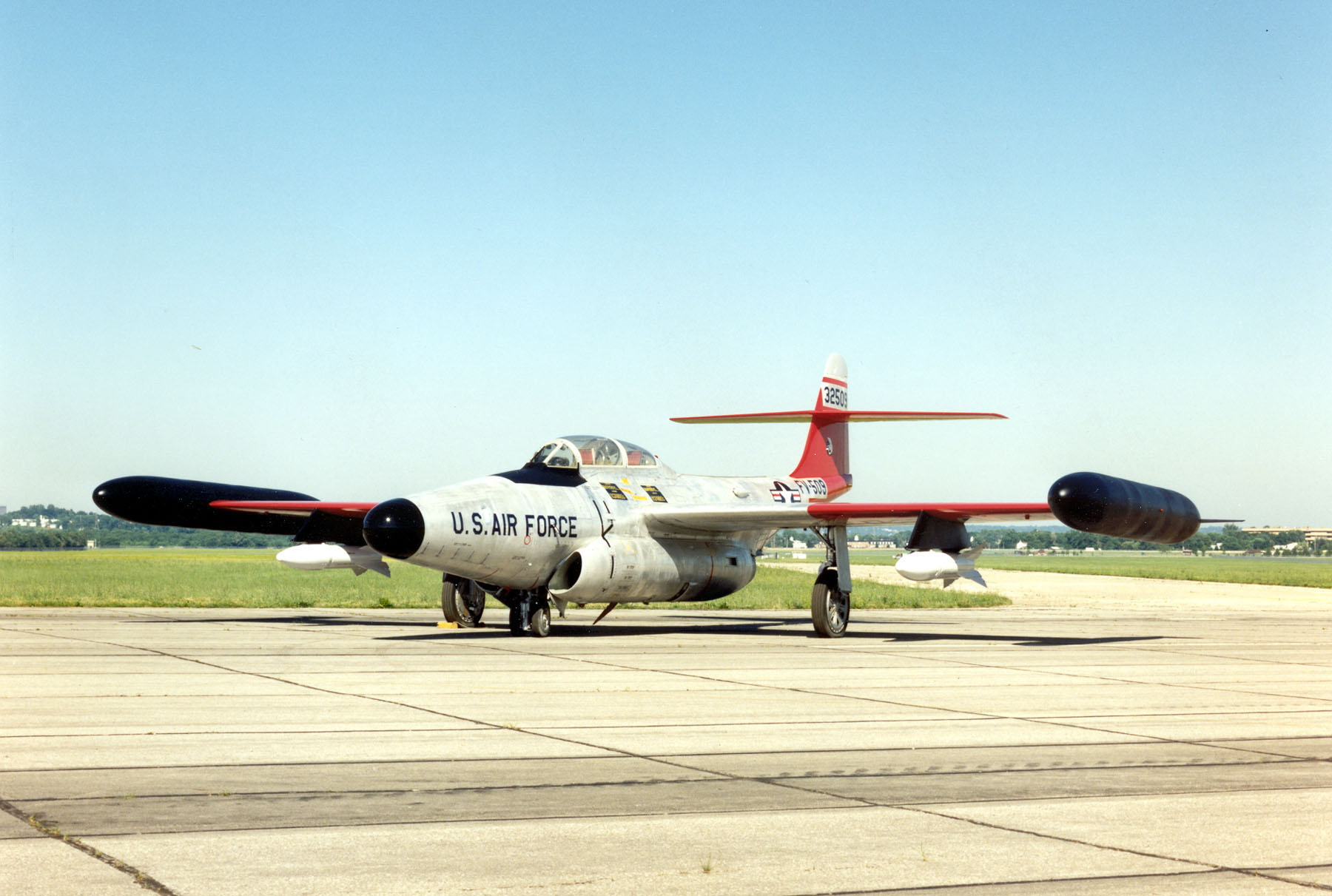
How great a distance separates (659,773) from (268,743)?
115 inches

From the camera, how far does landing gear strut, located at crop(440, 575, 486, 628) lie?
2416 centimetres

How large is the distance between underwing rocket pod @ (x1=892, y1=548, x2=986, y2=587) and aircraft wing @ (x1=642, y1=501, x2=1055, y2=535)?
68 centimetres

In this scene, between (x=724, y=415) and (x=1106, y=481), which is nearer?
(x=1106, y=481)

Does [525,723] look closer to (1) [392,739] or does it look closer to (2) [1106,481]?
(1) [392,739]

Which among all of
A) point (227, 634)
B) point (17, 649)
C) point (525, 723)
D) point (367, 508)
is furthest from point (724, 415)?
point (525, 723)

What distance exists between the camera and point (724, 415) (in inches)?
1156

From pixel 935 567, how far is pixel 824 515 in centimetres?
208

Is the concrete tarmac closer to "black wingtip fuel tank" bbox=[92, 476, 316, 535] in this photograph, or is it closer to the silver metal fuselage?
the silver metal fuselage

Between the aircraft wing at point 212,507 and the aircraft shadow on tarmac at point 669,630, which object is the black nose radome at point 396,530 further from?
the aircraft wing at point 212,507

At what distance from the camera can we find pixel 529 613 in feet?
72.8

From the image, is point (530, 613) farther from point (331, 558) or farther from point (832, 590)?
point (331, 558)

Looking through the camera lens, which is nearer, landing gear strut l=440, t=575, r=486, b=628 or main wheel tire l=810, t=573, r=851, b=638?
main wheel tire l=810, t=573, r=851, b=638

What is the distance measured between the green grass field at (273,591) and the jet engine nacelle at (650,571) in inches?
420

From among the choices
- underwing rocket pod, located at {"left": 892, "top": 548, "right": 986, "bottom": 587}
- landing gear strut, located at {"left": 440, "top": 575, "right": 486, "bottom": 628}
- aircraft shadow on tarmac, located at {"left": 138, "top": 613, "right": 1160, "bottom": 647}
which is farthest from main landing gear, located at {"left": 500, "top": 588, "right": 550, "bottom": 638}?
underwing rocket pod, located at {"left": 892, "top": 548, "right": 986, "bottom": 587}
